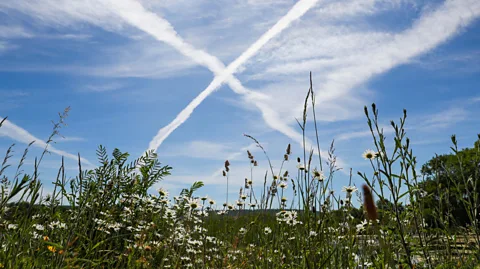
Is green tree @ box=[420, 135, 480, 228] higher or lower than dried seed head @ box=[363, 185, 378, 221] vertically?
higher

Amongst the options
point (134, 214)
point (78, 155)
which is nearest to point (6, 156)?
point (78, 155)

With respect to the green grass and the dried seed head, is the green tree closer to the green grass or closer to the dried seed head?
the green grass

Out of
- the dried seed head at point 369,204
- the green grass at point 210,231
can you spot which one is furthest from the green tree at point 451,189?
the dried seed head at point 369,204

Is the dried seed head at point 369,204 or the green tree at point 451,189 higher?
the green tree at point 451,189

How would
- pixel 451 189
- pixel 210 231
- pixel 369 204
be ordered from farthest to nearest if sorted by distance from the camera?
1. pixel 210 231
2. pixel 451 189
3. pixel 369 204

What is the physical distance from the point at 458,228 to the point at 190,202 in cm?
227

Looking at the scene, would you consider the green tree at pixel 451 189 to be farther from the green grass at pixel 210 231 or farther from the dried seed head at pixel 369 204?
the dried seed head at pixel 369 204

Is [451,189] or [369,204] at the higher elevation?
[451,189]

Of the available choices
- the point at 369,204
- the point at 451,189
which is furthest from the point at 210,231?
the point at 369,204

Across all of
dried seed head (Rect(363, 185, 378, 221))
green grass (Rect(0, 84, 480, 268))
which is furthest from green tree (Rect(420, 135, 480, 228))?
dried seed head (Rect(363, 185, 378, 221))

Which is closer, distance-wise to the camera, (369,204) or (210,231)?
(369,204)

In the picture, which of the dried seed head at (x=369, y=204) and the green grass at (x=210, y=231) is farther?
the green grass at (x=210, y=231)

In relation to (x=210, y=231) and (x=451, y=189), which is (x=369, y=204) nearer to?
(x=451, y=189)

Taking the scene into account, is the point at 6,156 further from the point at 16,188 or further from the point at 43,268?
the point at 43,268
